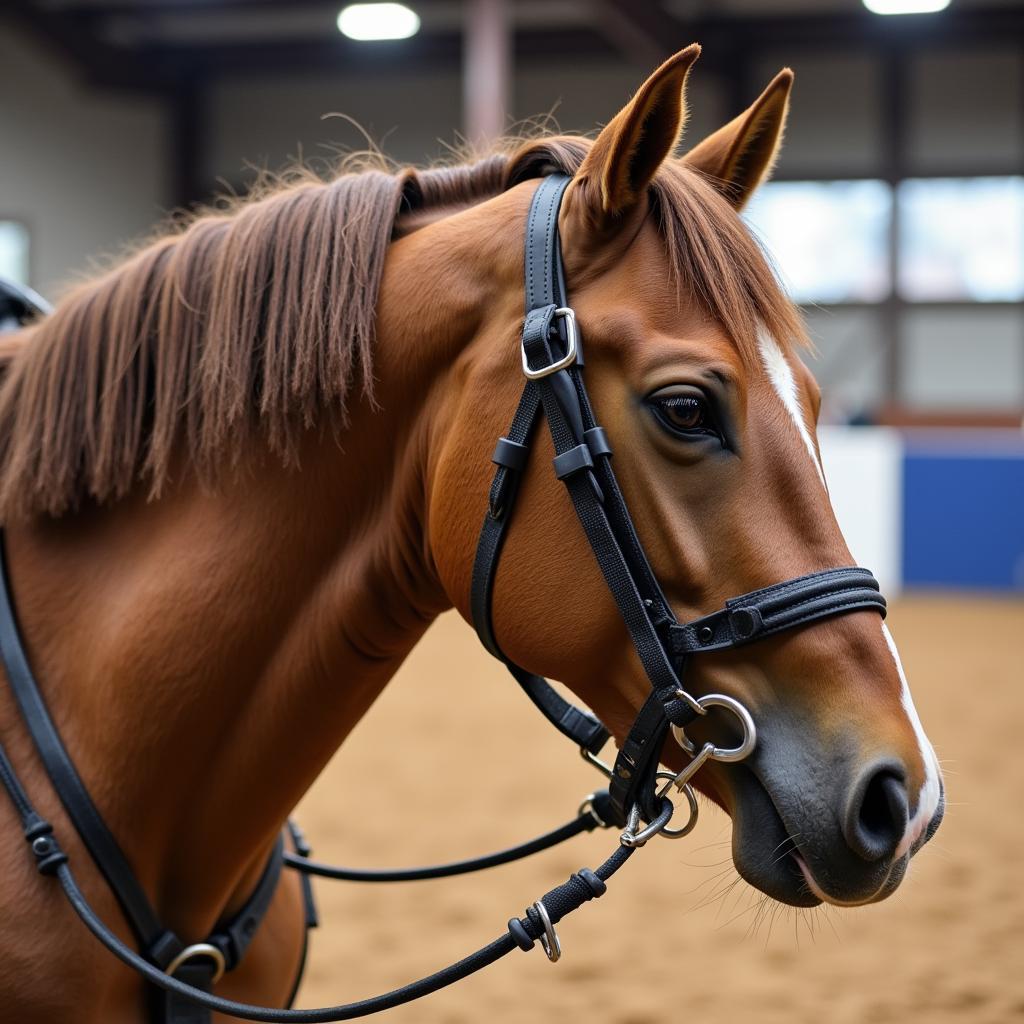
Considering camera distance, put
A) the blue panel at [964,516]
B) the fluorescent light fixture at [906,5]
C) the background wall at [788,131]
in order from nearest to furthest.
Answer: the blue panel at [964,516] < the fluorescent light fixture at [906,5] < the background wall at [788,131]

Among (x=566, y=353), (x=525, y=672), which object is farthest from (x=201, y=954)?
(x=566, y=353)

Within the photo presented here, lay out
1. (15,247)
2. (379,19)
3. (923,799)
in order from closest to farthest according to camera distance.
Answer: (923,799)
(379,19)
(15,247)

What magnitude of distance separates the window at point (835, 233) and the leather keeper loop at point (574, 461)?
631 inches

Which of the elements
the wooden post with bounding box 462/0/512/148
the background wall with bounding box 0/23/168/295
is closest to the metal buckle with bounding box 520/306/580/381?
the wooden post with bounding box 462/0/512/148

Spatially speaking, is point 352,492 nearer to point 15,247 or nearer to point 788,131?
point 788,131

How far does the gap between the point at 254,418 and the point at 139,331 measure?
0.68 feet

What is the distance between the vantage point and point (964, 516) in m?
10.1

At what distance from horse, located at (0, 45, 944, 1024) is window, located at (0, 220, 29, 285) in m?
18.1

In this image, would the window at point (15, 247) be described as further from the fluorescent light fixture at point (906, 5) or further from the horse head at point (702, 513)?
the horse head at point (702, 513)

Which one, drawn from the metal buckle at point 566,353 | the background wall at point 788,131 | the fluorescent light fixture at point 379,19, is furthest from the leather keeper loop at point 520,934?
the background wall at point 788,131

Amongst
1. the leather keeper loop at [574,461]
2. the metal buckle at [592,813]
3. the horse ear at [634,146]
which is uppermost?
the horse ear at [634,146]

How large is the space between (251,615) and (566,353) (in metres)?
0.53

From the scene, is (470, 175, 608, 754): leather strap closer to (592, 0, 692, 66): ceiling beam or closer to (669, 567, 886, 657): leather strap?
(669, 567, 886, 657): leather strap

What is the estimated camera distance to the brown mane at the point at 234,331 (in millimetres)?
1472
